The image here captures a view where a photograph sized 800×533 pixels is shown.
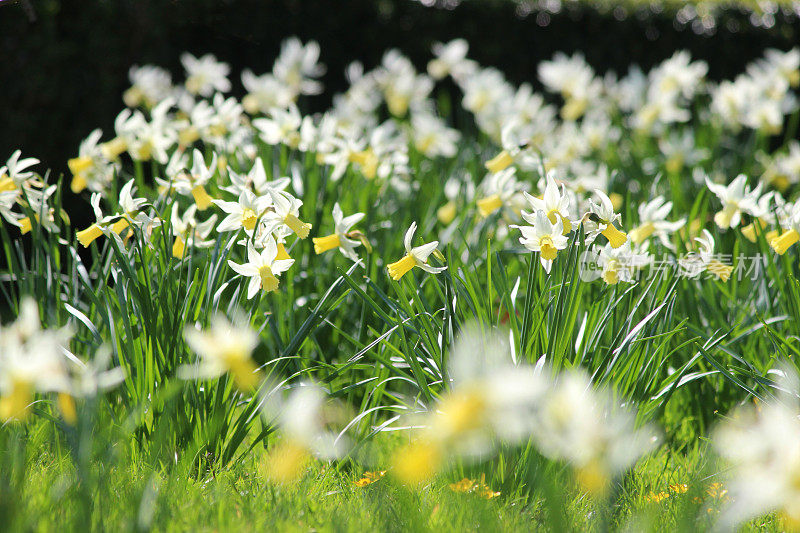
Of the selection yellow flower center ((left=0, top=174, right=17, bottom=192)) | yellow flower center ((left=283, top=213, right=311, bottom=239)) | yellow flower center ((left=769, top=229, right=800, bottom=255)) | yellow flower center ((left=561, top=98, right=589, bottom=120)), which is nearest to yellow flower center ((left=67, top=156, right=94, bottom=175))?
yellow flower center ((left=0, top=174, right=17, bottom=192))

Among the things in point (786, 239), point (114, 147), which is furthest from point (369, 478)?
point (114, 147)

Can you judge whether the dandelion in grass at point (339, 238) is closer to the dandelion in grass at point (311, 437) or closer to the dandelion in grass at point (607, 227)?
the dandelion in grass at point (311, 437)

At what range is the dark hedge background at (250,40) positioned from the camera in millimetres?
3904

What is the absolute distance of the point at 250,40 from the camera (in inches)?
197

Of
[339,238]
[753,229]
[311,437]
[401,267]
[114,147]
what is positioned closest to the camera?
[311,437]

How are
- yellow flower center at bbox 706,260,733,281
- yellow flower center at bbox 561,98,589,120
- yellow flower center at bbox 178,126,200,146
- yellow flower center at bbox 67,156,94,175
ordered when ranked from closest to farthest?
yellow flower center at bbox 706,260,733,281 → yellow flower center at bbox 67,156,94,175 → yellow flower center at bbox 178,126,200,146 → yellow flower center at bbox 561,98,589,120

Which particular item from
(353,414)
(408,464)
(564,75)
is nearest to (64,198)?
(353,414)

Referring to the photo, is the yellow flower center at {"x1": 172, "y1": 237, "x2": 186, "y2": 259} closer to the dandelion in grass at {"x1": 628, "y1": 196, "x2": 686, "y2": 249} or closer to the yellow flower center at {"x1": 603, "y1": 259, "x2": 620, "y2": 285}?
the yellow flower center at {"x1": 603, "y1": 259, "x2": 620, "y2": 285}

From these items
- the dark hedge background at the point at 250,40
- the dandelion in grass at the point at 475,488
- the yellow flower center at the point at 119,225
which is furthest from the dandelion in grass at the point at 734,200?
the dark hedge background at the point at 250,40

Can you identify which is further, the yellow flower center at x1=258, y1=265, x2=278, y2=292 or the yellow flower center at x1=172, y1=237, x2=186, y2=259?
the yellow flower center at x1=172, y1=237, x2=186, y2=259

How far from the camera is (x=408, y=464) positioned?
109 centimetres

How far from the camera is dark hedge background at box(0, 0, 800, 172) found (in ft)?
12.8

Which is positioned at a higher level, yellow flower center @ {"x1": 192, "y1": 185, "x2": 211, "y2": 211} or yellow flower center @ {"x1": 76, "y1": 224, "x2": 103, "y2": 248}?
yellow flower center @ {"x1": 192, "y1": 185, "x2": 211, "y2": 211}

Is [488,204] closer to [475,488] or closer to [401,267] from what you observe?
[401,267]
